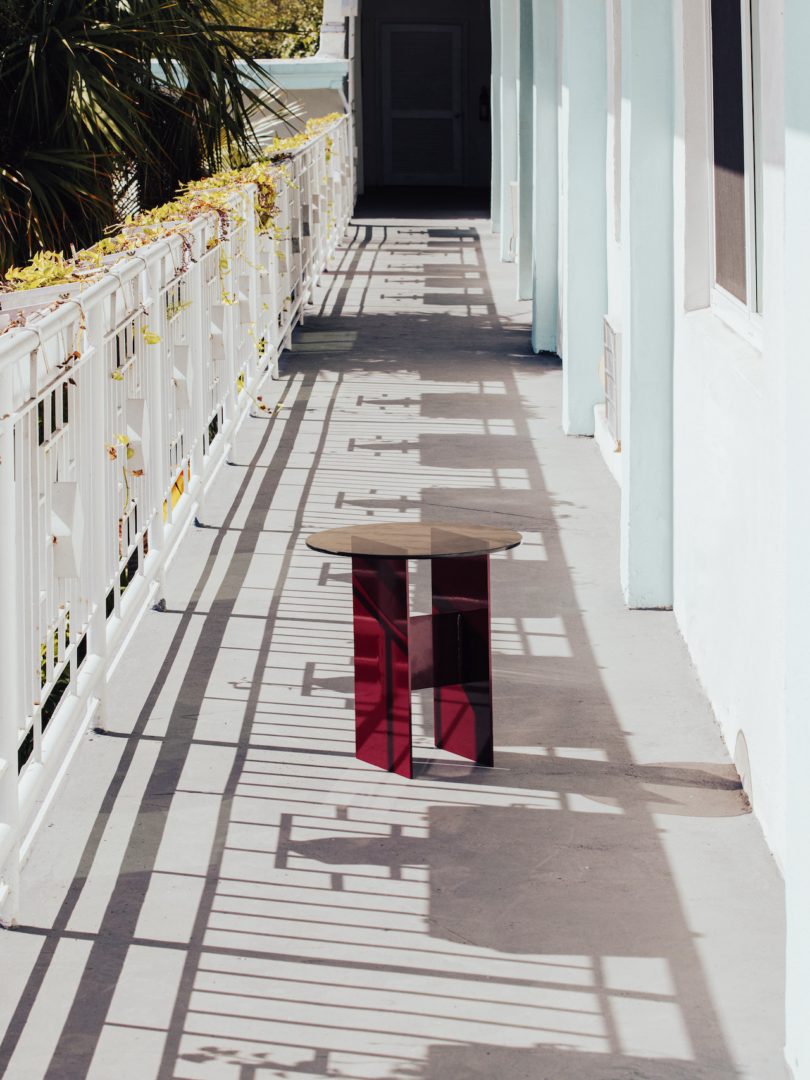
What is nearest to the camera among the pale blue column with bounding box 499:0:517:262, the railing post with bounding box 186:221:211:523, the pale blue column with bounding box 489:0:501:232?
the railing post with bounding box 186:221:211:523

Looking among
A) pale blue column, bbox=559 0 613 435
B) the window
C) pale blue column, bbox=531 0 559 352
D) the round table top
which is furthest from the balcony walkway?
pale blue column, bbox=531 0 559 352

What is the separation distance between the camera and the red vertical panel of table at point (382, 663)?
364 centimetres

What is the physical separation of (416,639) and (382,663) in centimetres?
14

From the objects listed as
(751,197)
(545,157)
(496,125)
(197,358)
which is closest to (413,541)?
(751,197)

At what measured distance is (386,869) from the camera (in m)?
3.27

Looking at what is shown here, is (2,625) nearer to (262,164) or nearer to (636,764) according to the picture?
(636,764)

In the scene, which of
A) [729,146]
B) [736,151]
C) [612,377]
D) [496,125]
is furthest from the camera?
[496,125]

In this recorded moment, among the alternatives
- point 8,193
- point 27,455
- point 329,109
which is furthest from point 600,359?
point 329,109

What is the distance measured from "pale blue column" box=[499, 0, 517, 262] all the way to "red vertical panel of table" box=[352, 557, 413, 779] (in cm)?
1206

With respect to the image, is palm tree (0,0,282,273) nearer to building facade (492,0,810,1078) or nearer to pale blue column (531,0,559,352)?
building facade (492,0,810,1078)

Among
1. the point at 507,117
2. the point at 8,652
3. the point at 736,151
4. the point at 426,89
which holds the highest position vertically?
the point at 426,89

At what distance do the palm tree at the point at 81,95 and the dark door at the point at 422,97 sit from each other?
1897 centimetres

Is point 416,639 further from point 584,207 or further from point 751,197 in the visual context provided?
point 584,207

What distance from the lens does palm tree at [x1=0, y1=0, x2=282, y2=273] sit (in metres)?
7.40
